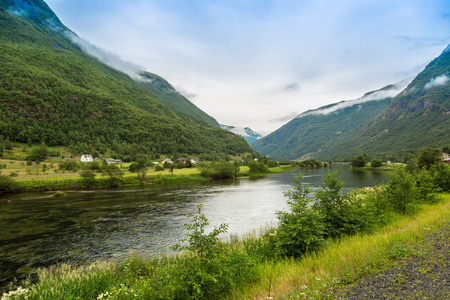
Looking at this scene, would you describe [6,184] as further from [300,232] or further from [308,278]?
[308,278]

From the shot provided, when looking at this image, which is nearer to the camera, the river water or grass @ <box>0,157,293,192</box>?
the river water

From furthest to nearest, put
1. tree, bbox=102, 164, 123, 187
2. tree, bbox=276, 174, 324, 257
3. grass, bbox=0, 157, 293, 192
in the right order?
tree, bbox=102, 164, 123, 187 → grass, bbox=0, 157, 293, 192 → tree, bbox=276, 174, 324, 257

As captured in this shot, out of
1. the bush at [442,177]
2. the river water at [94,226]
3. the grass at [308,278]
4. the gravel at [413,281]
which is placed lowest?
the river water at [94,226]

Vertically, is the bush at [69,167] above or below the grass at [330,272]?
above

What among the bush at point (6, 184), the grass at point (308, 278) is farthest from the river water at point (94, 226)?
the bush at point (6, 184)

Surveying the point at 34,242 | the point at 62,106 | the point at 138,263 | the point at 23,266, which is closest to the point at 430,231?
the point at 138,263

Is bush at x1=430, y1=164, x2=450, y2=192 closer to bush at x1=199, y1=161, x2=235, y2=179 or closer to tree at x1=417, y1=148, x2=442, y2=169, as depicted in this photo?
tree at x1=417, y1=148, x2=442, y2=169

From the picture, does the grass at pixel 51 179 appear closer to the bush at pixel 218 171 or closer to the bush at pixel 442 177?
the bush at pixel 218 171

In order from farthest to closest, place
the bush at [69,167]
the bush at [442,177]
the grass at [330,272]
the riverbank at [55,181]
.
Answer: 1. the bush at [69,167]
2. the riverbank at [55,181]
3. the bush at [442,177]
4. the grass at [330,272]

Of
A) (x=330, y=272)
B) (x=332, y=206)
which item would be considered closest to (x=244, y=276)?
(x=330, y=272)

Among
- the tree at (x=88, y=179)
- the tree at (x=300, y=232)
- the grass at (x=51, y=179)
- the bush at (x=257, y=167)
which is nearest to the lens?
the tree at (x=300, y=232)

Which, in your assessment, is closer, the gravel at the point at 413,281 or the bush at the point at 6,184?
the gravel at the point at 413,281

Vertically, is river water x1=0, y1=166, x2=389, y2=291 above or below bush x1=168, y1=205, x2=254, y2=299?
below

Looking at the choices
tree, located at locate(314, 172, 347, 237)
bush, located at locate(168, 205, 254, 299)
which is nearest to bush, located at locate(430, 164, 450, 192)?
tree, located at locate(314, 172, 347, 237)
